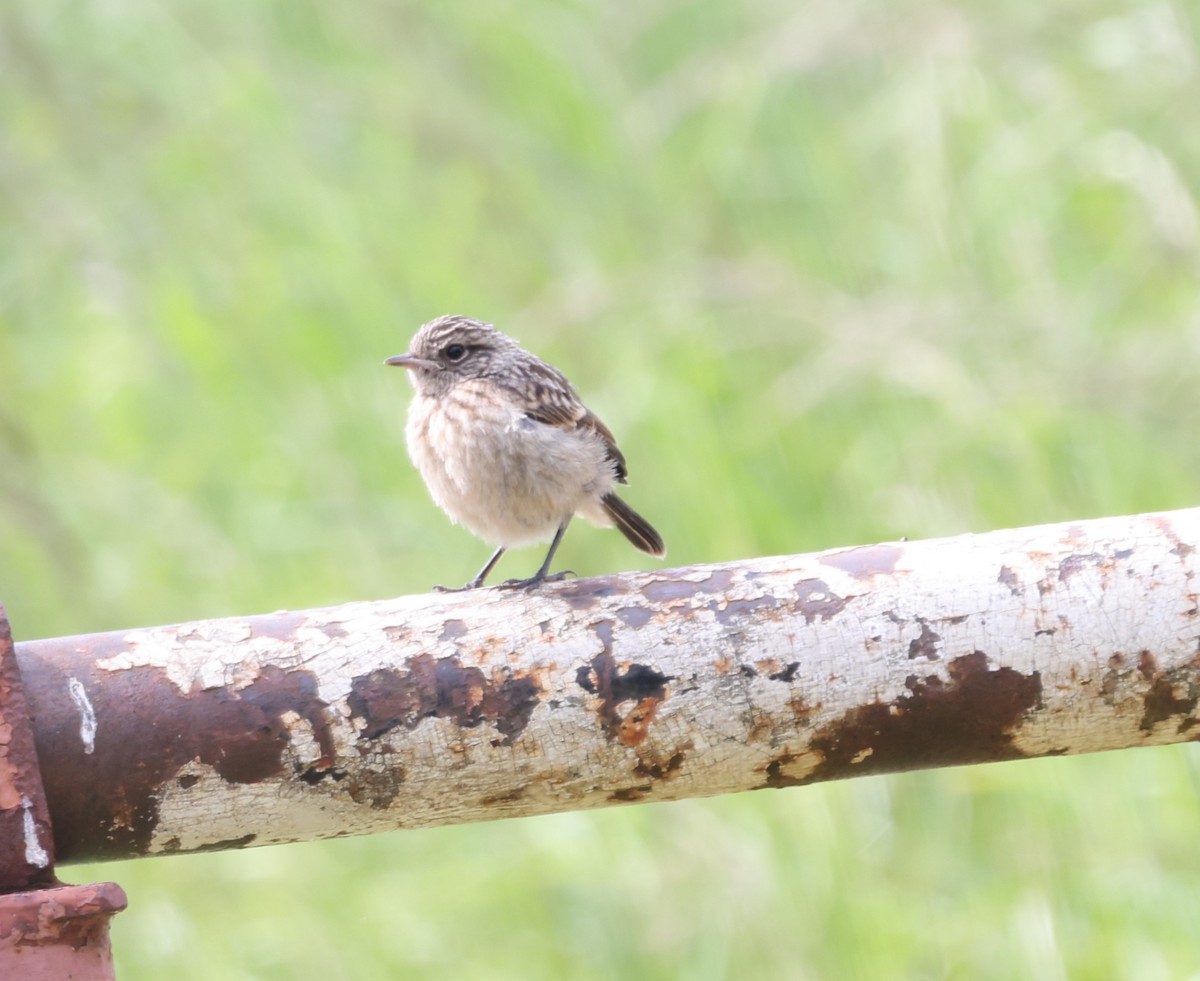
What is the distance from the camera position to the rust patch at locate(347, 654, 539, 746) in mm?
1730

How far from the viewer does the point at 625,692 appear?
1.77m

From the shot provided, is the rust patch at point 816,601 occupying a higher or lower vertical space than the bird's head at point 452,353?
lower

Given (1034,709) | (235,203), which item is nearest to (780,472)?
(235,203)

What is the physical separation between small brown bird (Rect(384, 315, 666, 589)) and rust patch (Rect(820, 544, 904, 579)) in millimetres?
1480

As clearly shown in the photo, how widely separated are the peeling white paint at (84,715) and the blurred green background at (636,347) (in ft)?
8.70

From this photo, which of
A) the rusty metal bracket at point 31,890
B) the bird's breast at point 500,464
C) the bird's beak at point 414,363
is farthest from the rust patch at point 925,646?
the bird's beak at point 414,363

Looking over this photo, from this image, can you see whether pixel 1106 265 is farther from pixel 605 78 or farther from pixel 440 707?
pixel 440 707

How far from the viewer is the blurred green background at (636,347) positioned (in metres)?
4.02

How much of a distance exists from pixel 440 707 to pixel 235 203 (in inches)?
131

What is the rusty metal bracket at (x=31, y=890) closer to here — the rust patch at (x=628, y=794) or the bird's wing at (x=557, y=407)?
the rust patch at (x=628, y=794)

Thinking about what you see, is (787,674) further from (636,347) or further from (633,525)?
(636,347)

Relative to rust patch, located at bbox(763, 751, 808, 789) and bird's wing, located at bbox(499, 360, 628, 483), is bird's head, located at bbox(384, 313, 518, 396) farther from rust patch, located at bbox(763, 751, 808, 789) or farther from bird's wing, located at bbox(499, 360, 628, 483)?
rust patch, located at bbox(763, 751, 808, 789)

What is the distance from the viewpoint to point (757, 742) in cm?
179

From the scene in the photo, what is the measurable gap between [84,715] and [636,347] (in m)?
2.97
